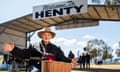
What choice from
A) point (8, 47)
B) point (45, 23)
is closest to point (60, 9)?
point (45, 23)

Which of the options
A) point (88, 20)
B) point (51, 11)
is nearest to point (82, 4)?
point (51, 11)

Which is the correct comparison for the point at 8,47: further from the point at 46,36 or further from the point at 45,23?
the point at 45,23

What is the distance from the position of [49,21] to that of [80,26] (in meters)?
6.67

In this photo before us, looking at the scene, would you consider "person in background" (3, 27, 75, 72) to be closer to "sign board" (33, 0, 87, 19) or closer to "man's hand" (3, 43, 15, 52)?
A: "man's hand" (3, 43, 15, 52)

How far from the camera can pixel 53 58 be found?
548 centimetres

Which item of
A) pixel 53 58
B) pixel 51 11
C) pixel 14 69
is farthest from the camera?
pixel 51 11

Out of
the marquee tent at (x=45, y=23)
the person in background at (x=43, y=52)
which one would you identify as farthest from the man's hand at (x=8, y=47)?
the marquee tent at (x=45, y=23)

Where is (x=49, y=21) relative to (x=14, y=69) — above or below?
above

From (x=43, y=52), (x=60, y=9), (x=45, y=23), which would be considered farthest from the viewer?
Result: (x=45, y=23)

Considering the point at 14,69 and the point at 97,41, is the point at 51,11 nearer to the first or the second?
the point at 14,69

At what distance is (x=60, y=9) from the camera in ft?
109

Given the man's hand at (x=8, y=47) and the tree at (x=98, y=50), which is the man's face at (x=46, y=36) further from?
the tree at (x=98, y=50)

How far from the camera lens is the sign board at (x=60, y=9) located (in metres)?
32.2

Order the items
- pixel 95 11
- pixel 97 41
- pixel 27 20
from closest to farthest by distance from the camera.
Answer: pixel 95 11 → pixel 27 20 → pixel 97 41
